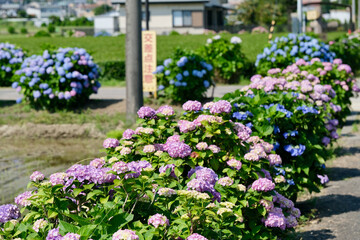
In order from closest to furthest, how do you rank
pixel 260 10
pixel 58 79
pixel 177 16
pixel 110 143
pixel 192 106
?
1. pixel 110 143
2. pixel 192 106
3. pixel 58 79
4. pixel 177 16
5. pixel 260 10

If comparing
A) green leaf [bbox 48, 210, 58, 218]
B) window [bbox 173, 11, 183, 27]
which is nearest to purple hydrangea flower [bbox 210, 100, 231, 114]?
green leaf [bbox 48, 210, 58, 218]

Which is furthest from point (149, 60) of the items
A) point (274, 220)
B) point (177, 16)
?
point (177, 16)

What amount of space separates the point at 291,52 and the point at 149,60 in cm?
297

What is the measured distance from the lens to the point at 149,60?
1277cm

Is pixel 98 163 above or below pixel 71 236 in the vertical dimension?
above

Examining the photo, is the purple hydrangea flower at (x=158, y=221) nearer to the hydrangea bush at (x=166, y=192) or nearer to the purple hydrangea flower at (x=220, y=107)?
the hydrangea bush at (x=166, y=192)

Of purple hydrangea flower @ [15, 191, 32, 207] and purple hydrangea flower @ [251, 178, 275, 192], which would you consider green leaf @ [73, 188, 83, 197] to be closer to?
purple hydrangea flower @ [15, 191, 32, 207]

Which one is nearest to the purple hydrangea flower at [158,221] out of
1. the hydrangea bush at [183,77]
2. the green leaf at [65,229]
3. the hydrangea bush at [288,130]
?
the green leaf at [65,229]

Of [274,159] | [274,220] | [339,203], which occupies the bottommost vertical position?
[339,203]

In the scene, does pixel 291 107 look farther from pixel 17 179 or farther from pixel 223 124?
pixel 17 179

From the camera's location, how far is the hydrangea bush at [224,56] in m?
18.2

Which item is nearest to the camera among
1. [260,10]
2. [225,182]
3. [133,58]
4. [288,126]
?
[225,182]

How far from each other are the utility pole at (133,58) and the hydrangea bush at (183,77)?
1808mm

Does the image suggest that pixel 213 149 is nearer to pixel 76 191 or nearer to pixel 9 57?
pixel 76 191
